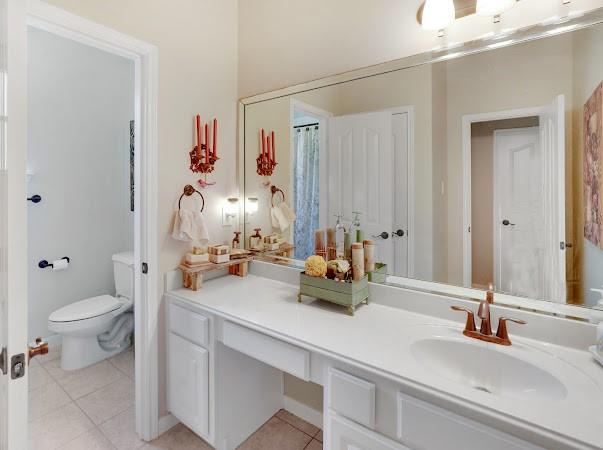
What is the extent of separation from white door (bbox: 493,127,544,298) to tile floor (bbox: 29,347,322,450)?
132cm

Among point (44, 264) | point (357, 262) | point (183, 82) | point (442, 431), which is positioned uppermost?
point (183, 82)

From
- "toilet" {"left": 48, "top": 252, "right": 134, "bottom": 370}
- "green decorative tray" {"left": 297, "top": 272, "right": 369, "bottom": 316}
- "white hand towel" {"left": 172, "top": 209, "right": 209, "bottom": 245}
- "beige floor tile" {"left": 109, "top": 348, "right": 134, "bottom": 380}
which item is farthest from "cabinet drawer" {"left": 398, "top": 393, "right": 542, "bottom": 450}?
"toilet" {"left": 48, "top": 252, "right": 134, "bottom": 370}

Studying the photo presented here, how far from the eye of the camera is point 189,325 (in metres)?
1.61

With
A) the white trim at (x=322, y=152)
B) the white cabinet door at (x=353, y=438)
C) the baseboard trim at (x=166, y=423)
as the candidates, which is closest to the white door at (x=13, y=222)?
the white cabinet door at (x=353, y=438)

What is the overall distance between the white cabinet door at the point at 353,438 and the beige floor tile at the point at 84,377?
188cm

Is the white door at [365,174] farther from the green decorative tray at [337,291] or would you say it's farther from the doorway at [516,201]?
the doorway at [516,201]

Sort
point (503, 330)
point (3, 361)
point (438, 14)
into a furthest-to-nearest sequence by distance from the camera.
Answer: point (438, 14), point (503, 330), point (3, 361)

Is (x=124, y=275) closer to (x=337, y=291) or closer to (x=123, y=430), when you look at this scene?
(x=123, y=430)

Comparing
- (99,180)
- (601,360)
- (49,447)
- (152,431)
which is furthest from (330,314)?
(99,180)

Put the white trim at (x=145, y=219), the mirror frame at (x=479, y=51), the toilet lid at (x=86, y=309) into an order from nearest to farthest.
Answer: the mirror frame at (x=479, y=51)
the white trim at (x=145, y=219)
the toilet lid at (x=86, y=309)

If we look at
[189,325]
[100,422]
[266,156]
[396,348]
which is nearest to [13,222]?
[189,325]

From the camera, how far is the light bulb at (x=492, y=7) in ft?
4.01

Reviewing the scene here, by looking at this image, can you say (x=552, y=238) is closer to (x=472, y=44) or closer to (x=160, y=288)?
(x=472, y=44)

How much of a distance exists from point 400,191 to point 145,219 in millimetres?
1287
